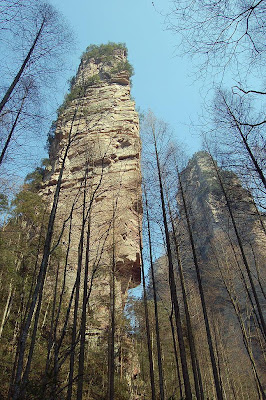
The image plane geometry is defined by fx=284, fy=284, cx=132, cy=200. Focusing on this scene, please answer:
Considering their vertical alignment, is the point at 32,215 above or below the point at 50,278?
above

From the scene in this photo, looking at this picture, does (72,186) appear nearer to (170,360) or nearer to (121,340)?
(121,340)

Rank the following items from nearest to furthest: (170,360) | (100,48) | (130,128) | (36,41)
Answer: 1. (36,41)
2. (170,360)
3. (130,128)
4. (100,48)

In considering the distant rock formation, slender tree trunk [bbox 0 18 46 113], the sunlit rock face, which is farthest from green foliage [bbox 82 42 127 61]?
slender tree trunk [bbox 0 18 46 113]

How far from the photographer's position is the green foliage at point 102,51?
24.0 meters

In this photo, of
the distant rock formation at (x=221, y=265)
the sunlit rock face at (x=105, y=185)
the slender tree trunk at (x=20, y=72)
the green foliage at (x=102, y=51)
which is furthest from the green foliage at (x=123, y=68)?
the slender tree trunk at (x=20, y=72)

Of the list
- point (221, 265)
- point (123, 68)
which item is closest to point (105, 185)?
point (221, 265)

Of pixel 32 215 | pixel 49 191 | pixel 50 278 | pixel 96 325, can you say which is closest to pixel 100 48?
pixel 49 191

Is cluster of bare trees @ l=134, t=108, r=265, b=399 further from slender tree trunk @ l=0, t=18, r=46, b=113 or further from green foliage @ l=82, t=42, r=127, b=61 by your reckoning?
green foliage @ l=82, t=42, r=127, b=61

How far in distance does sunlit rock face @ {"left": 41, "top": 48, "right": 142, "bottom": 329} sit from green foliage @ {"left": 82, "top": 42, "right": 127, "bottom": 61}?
9.90ft

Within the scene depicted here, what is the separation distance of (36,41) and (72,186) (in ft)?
32.0

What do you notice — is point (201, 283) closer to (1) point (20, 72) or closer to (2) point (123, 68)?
(1) point (20, 72)

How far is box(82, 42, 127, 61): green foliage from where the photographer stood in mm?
23953

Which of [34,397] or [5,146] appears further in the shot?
[5,146]

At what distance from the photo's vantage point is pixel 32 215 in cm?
1097
